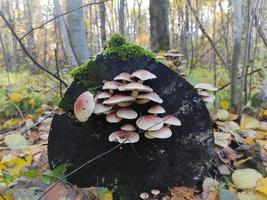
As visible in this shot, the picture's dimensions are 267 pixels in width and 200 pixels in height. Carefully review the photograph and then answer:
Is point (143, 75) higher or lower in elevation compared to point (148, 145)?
higher

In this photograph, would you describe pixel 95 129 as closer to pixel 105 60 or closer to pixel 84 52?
pixel 105 60

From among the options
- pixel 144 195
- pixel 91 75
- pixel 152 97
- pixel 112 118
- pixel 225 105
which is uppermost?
pixel 91 75

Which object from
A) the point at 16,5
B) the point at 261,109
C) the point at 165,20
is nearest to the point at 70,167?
the point at 261,109

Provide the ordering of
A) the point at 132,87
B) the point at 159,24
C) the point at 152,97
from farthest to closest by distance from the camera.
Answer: the point at 159,24 < the point at 152,97 < the point at 132,87

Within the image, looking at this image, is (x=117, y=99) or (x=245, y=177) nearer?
(x=117, y=99)

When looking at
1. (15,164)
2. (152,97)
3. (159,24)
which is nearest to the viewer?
(152,97)

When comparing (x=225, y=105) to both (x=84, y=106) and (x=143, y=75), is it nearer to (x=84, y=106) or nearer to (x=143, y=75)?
(x=143, y=75)

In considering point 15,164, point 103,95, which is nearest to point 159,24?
point 15,164

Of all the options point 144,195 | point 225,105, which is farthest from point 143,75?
point 225,105
